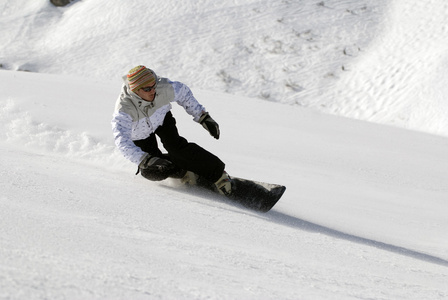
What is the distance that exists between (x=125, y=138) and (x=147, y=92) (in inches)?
16.5

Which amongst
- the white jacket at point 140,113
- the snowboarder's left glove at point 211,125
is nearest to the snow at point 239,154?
the white jacket at point 140,113

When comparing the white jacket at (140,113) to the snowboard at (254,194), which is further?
the snowboard at (254,194)

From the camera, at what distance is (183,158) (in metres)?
5.25

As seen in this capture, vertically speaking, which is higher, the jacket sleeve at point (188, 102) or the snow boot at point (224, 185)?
the jacket sleeve at point (188, 102)

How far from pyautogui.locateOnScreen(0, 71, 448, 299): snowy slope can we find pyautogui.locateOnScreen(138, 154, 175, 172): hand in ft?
0.65

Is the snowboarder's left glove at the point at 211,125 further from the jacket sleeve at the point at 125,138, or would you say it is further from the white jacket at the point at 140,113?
the jacket sleeve at the point at 125,138

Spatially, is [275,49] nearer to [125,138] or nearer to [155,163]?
[125,138]

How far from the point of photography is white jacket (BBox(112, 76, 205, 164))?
16.5ft

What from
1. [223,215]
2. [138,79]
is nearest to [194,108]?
[138,79]

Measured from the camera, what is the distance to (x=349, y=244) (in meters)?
4.26

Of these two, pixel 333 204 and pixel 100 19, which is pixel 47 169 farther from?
pixel 100 19

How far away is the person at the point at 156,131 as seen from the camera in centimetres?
502

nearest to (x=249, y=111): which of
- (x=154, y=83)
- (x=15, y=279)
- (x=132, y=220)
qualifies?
(x=154, y=83)

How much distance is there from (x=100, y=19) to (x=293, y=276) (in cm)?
1555
